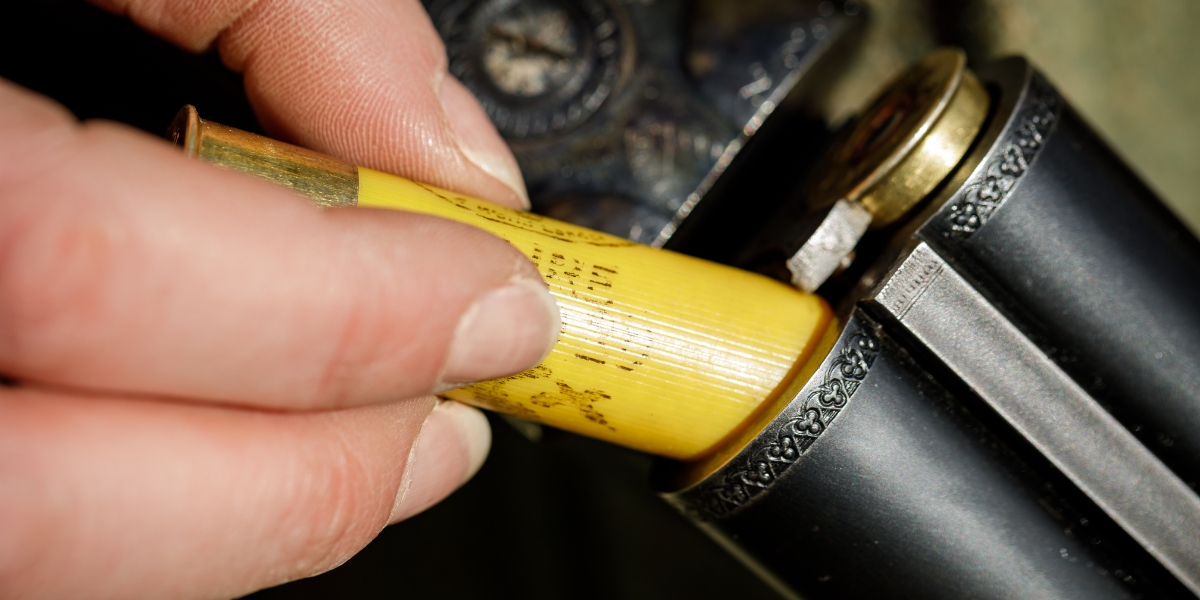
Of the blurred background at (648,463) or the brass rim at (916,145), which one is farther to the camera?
the blurred background at (648,463)

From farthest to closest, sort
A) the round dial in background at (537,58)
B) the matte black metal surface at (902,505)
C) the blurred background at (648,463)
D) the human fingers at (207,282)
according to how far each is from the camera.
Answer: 1. the blurred background at (648,463)
2. the round dial in background at (537,58)
3. the matte black metal surface at (902,505)
4. the human fingers at (207,282)

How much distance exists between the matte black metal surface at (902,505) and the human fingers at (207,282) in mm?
260

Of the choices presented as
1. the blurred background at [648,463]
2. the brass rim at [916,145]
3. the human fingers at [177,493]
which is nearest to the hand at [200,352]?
the human fingers at [177,493]

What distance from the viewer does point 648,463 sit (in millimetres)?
1121

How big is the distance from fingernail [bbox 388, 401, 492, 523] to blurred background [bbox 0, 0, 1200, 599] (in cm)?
29

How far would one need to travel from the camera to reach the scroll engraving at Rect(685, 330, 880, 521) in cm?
56

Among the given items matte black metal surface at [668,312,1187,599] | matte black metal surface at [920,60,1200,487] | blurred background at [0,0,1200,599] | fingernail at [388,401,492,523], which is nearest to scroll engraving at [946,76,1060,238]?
matte black metal surface at [920,60,1200,487]

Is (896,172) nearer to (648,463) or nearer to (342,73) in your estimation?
(342,73)

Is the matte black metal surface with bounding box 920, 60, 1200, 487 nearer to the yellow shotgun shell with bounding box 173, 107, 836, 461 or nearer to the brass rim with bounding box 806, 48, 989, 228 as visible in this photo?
the brass rim with bounding box 806, 48, 989, 228

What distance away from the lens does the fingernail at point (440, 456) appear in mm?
613

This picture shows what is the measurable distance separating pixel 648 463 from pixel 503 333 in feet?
2.32

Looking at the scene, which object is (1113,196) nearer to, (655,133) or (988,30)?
(655,133)

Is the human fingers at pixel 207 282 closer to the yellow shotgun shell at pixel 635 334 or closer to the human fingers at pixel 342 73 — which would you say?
the yellow shotgun shell at pixel 635 334

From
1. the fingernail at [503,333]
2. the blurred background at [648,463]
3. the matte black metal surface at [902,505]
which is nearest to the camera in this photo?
the fingernail at [503,333]
